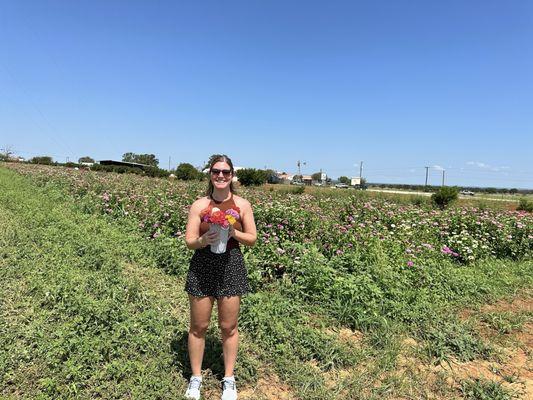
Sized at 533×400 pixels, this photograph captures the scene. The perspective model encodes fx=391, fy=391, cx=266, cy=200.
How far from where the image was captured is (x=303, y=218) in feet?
21.6

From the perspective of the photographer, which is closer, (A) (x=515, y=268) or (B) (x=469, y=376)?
(B) (x=469, y=376)

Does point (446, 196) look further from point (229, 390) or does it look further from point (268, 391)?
point (229, 390)

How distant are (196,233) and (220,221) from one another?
0.30m

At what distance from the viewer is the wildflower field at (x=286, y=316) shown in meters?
2.92

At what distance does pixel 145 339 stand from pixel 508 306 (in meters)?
4.23

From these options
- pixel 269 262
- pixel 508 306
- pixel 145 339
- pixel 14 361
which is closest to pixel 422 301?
pixel 508 306

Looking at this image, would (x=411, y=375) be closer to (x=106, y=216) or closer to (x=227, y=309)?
(x=227, y=309)

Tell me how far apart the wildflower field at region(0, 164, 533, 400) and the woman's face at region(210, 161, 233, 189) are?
1.48m

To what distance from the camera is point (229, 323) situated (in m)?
2.66

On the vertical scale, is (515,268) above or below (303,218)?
below

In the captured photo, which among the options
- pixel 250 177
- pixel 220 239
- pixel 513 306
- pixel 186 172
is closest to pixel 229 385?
pixel 220 239

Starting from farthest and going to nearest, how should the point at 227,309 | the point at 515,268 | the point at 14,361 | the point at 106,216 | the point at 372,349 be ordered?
the point at 106,216 → the point at 515,268 → the point at 372,349 → the point at 14,361 → the point at 227,309

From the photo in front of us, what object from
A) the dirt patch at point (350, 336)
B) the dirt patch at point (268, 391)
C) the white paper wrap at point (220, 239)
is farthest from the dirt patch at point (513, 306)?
the white paper wrap at point (220, 239)

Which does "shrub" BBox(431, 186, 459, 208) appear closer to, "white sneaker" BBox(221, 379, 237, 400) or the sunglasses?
"white sneaker" BBox(221, 379, 237, 400)
